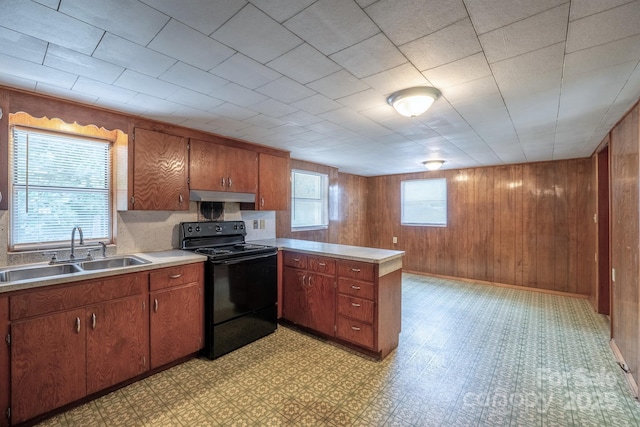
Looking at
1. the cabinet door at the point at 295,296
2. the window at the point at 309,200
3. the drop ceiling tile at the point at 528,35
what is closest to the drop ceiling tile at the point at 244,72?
the drop ceiling tile at the point at 528,35

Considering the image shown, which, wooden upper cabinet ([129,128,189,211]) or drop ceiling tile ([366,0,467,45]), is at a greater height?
drop ceiling tile ([366,0,467,45])

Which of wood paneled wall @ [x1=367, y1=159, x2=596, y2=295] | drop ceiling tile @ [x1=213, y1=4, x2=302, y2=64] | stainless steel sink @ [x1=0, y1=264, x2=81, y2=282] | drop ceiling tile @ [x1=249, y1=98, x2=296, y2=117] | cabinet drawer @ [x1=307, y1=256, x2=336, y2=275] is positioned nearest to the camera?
drop ceiling tile @ [x1=213, y1=4, x2=302, y2=64]

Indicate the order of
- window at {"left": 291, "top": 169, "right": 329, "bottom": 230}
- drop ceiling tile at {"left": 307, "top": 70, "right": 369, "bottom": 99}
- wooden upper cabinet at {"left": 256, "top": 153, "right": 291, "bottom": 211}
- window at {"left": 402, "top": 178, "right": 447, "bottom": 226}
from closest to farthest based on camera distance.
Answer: drop ceiling tile at {"left": 307, "top": 70, "right": 369, "bottom": 99}
wooden upper cabinet at {"left": 256, "top": 153, "right": 291, "bottom": 211}
window at {"left": 291, "top": 169, "right": 329, "bottom": 230}
window at {"left": 402, "top": 178, "right": 447, "bottom": 226}

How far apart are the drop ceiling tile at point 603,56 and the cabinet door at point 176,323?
3197 millimetres

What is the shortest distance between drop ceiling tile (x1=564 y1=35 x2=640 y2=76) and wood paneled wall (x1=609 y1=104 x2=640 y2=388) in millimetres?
893

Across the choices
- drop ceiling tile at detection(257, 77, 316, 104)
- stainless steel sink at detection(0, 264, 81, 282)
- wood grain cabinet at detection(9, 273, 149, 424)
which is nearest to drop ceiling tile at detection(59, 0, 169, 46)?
drop ceiling tile at detection(257, 77, 316, 104)

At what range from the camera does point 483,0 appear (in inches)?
46.2

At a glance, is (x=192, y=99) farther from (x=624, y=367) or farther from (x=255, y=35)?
(x=624, y=367)

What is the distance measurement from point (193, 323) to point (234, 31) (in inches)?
93.4

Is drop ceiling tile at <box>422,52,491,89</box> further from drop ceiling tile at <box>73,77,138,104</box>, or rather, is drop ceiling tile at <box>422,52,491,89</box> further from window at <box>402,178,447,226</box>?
window at <box>402,178,447,226</box>

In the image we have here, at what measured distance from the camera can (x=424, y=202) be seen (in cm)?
612

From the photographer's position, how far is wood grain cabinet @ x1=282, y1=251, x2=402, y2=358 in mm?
2594

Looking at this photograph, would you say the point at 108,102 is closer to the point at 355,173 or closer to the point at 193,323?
the point at 193,323

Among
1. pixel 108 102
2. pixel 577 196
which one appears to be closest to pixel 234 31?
pixel 108 102
